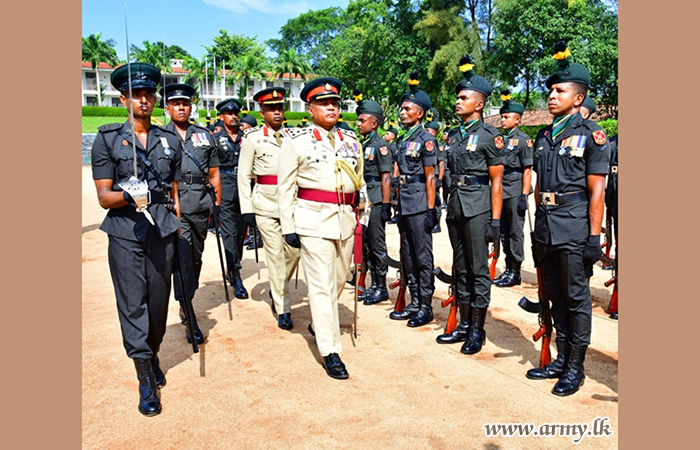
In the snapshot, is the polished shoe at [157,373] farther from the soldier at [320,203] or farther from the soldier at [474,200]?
the soldier at [474,200]

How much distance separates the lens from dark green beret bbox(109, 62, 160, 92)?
13.0 ft

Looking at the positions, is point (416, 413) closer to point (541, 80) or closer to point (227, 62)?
point (541, 80)

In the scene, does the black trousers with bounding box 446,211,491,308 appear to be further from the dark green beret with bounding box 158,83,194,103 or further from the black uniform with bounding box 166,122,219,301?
the dark green beret with bounding box 158,83,194,103

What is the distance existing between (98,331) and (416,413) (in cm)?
358

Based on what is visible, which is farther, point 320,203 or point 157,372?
point 320,203

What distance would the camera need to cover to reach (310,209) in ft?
15.3

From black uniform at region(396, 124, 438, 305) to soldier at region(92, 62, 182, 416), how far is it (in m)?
2.76

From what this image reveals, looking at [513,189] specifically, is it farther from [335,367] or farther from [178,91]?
[178,91]

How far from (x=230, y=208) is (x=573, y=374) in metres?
5.18

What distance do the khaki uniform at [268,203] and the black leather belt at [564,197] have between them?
2819 millimetres

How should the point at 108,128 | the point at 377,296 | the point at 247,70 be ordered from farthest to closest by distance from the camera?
1. the point at 247,70
2. the point at 377,296
3. the point at 108,128

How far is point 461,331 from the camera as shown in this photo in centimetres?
530

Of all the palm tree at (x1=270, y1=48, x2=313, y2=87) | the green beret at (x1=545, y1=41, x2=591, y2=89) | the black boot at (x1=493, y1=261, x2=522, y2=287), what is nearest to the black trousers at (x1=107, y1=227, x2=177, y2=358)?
the green beret at (x1=545, y1=41, x2=591, y2=89)

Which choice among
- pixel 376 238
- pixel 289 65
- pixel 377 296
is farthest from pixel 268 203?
pixel 289 65
